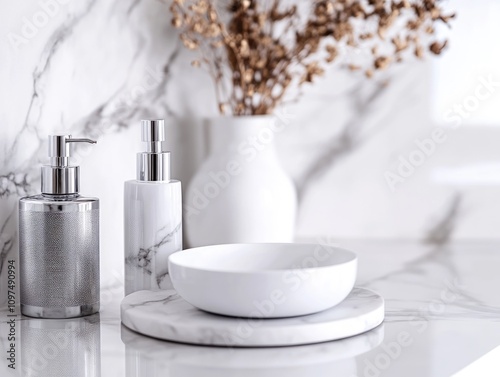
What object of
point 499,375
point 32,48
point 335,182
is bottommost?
point 499,375

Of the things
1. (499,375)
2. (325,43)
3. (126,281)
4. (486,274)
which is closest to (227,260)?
(126,281)

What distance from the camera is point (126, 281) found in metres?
0.90

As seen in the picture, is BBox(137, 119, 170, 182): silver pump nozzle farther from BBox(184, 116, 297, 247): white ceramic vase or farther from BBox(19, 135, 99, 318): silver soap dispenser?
BBox(184, 116, 297, 247): white ceramic vase

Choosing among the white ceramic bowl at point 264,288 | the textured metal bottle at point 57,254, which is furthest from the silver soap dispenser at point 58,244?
the white ceramic bowl at point 264,288

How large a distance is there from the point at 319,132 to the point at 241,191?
0.83 ft

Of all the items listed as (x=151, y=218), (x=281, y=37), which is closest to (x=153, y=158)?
(x=151, y=218)

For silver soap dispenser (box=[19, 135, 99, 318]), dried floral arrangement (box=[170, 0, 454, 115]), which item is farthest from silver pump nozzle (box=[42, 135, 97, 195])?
dried floral arrangement (box=[170, 0, 454, 115])

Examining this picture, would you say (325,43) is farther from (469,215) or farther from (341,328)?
(341,328)

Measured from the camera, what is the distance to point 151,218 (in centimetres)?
88

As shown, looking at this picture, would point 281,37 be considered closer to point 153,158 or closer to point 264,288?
point 153,158

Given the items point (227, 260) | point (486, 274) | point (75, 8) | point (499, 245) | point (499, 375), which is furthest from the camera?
point (499, 245)

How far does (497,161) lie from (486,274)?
11.7 inches

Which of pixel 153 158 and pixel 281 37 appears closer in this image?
pixel 153 158

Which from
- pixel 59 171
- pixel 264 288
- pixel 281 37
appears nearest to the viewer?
pixel 264 288
